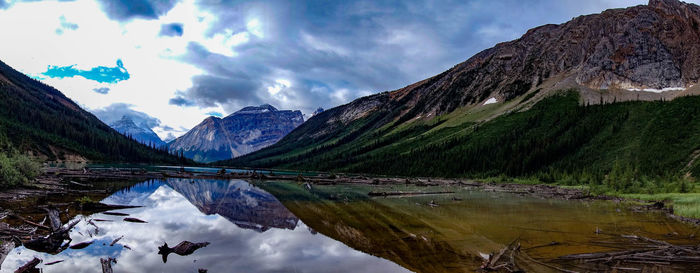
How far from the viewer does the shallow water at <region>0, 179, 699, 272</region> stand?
50.4 feet

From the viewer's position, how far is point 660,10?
18712 cm

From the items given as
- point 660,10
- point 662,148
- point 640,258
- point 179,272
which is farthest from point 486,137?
point 179,272

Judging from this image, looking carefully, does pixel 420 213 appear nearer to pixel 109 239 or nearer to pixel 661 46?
pixel 109 239

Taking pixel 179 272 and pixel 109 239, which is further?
pixel 109 239

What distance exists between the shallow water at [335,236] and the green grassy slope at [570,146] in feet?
141

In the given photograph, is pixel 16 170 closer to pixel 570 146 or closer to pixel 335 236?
pixel 335 236

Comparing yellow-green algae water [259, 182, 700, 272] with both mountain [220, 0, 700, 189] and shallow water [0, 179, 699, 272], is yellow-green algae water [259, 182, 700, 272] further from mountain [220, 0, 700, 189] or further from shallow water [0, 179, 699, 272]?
mountain [220, 0, 700, 189]

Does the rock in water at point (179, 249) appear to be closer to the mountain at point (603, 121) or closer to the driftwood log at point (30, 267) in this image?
the driftwood log at point (30, 267)

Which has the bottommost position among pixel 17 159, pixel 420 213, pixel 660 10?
pixel 420 213

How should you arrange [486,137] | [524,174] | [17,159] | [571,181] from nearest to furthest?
[17,159] < [571,181] < [524,174] < [486,137]

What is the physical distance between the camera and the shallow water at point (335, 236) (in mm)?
15359

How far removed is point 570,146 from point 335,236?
12483 centimetres

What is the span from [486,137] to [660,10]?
123 meters

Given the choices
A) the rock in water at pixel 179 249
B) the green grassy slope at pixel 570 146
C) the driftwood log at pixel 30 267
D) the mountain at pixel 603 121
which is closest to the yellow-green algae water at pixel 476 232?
the rock in water at pixel 179 249
